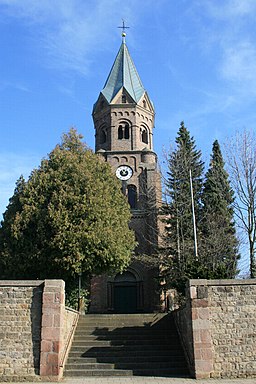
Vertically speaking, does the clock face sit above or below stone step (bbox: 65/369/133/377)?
above

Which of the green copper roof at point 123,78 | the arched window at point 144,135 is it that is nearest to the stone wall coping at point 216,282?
the arched window at point 144,135

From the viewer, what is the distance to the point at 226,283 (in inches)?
544

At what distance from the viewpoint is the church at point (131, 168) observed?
31.6m

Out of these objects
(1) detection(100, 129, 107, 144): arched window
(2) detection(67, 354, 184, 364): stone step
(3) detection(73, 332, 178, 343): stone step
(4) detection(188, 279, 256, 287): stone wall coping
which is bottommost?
(2) detection(67, 354, 184, 364): stone step

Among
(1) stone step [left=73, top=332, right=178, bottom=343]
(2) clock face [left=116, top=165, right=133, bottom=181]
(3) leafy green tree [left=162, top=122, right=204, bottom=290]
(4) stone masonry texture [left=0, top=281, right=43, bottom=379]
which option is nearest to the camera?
(4) stone masonry texture [left=0, top=281, right=43, bottom=379]

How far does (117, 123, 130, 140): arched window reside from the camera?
37000 mm

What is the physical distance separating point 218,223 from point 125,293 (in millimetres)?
10558

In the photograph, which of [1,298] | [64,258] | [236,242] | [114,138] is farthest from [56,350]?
[114,138]

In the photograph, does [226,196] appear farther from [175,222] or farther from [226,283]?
[226,283]

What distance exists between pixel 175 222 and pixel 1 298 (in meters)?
16.3

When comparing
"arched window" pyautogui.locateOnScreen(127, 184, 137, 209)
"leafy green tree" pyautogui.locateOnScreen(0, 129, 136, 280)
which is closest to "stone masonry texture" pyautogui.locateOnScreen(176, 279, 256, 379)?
"leafy green tree" pyautogui.locateOnScreen(0, 129, 136, 280)

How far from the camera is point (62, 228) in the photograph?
21828mm

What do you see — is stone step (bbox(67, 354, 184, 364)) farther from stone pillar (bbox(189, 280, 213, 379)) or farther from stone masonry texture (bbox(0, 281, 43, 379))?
stone masonry texture (bbox(0, 281, 43, 379))

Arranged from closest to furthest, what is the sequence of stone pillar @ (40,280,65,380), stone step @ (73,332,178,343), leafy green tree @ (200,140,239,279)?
stone pillar @ (40,280,65,380) → stone step @ (73,332,178,343) → leafy green tree @ (200,140,239,279)
